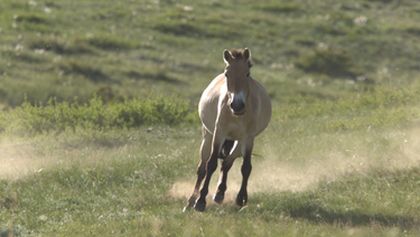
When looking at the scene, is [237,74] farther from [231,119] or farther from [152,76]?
[152,76]

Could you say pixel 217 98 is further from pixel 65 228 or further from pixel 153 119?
pixel 153 119

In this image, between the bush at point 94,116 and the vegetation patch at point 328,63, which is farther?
the vegetation patch at point 328,63

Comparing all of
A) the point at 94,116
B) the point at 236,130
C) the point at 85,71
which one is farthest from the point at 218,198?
the point at 85,71

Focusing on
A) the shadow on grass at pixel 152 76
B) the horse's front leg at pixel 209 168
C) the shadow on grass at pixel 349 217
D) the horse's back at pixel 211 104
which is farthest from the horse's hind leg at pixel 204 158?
the shadow on grass at pixel 152 76

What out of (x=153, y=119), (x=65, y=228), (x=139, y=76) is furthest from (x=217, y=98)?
(x=139, y=76)

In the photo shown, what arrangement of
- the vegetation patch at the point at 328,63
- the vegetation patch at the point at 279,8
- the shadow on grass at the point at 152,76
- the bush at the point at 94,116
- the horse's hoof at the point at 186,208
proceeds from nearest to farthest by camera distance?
the horse's hoof at the point at 186,208 < the bush at the point at 94,116 < the shadow on grass at the point at 152,76 < the vegetation patch at the point at 328,63 < the vegetation patch at the point at 279,8

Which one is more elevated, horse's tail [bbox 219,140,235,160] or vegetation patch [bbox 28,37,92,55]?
horse's tail [bbox 219,140,235,160]

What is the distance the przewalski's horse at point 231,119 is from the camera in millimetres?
15062

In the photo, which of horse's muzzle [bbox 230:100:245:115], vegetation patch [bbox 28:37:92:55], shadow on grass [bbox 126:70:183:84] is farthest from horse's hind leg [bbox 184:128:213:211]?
vegetation patch [bbox 28:37:92:55]

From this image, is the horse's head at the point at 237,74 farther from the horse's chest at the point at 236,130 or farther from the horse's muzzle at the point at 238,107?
the horse's chest at the point at 236,130

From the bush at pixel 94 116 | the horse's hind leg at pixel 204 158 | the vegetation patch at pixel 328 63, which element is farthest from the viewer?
the vegetation patch at pixel 328 63

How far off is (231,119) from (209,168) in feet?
3.29

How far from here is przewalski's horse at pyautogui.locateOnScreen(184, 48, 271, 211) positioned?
49.4ft

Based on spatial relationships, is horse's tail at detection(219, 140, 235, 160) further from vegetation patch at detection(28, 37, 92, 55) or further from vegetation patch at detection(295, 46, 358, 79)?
vegetation patch at detection(295, 46, 358, 79)
